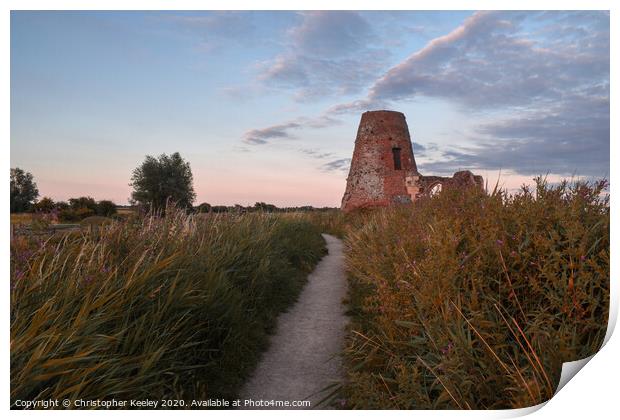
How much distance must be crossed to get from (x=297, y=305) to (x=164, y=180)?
5.84 meters

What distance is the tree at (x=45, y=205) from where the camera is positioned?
2843mm

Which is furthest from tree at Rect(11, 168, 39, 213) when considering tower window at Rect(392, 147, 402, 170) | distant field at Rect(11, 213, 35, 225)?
tower window at Rect(392, 147, 402, 170)

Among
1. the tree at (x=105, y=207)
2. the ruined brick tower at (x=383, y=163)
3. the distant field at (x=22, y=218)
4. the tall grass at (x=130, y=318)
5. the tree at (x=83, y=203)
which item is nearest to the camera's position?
the tall grass at (x=130, y=318)

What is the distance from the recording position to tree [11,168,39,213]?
2611 mm

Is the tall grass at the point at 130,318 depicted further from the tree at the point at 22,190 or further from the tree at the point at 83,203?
the tree at the point at 22,190

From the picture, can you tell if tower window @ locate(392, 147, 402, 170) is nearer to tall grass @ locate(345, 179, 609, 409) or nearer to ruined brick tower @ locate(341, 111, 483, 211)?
ruined brick tower @ locate(341, 111, 483, 211)

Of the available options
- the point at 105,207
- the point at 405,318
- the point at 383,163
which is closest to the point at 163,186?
the point at 105,207

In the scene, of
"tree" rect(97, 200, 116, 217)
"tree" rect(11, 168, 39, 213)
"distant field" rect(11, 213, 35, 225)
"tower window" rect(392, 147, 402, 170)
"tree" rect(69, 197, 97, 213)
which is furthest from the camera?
"tower window" rect(392, 147, 402, 170)

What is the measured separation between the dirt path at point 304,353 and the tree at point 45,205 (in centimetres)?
226

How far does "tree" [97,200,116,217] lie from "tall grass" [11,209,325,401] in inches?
12.2

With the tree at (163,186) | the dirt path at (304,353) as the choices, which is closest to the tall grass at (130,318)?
the dirt path at (304,353)

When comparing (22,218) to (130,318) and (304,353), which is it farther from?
(304,353)
